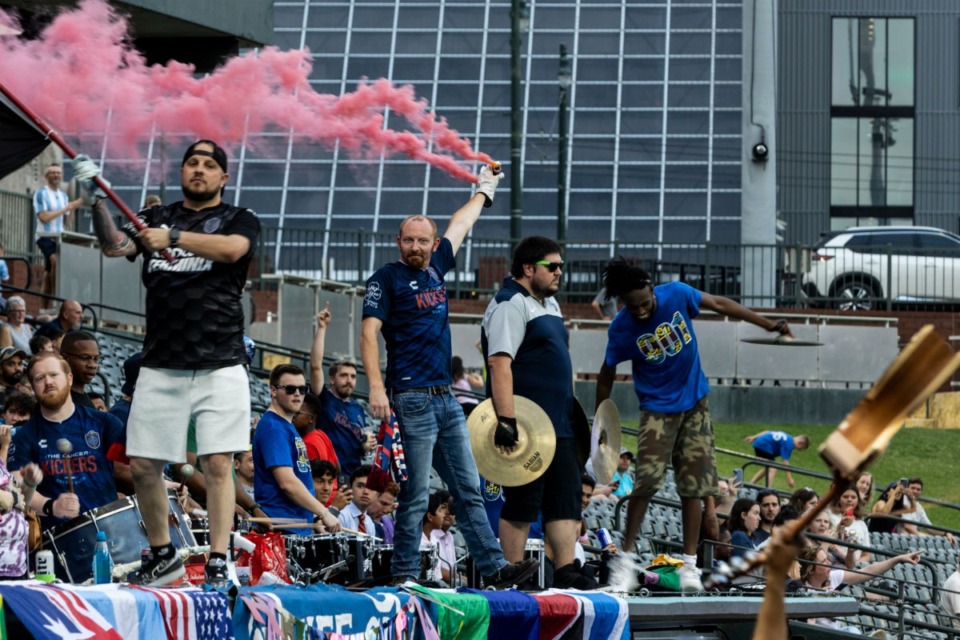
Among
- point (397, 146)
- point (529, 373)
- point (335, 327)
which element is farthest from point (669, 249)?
point (529, 373)

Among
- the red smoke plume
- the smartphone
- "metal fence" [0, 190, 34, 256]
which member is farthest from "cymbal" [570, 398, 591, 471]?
"metal fence" [0, 190, 34, 256]

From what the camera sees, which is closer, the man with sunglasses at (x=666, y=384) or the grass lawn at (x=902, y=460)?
the man with sunglasses at (x=666, y=384)

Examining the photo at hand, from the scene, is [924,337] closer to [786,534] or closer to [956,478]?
[786,534]

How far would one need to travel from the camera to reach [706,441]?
36.4 ft

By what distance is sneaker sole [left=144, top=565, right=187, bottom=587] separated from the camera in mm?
7852

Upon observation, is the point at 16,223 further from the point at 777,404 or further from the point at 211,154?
the point at 211,154

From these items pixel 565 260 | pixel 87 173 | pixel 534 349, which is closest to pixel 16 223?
pixel 565 260

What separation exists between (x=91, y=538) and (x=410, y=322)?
7.01ft

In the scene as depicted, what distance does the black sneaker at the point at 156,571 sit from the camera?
7863 mm

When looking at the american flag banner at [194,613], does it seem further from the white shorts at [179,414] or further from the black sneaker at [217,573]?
the white shorts at [179,414]

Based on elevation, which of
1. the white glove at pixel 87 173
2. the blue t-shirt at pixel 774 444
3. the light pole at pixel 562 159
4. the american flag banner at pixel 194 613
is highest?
the light pole at pixel 562 159

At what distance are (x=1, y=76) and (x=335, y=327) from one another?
39.8 ft

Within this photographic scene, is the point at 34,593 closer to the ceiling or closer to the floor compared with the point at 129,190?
closer to the floor

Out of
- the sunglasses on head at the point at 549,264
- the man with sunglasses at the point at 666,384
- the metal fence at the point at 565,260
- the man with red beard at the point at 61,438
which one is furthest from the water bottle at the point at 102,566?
the metal fence at the point at 565,260
